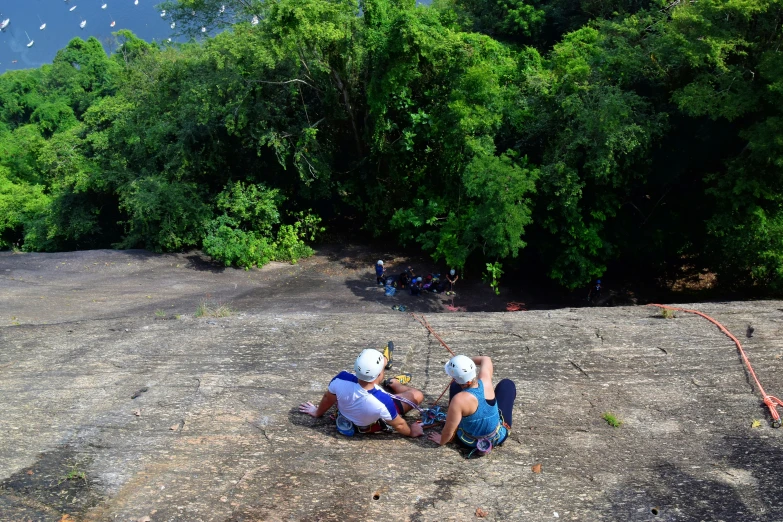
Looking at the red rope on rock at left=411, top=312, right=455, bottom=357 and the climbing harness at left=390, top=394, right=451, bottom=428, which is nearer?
the climbing harness at left=390, top=394, right=451, bottom=428

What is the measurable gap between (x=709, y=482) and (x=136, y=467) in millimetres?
5128

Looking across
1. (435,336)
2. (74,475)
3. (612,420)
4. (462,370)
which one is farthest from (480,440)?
(74,475)

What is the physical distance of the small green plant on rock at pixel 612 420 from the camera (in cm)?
589

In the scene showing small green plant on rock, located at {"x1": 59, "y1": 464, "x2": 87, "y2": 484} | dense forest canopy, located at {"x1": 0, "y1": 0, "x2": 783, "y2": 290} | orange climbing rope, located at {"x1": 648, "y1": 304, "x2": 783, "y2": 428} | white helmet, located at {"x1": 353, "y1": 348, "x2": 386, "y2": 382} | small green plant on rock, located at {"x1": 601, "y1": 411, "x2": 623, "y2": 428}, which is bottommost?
small green plant on rock, located at {"x1": 59, "y1": 464, "x2": 87, "y2": 484}

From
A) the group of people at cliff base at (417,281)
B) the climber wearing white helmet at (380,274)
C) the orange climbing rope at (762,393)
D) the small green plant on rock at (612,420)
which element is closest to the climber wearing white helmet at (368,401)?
the small green plant on rock at (612,420)

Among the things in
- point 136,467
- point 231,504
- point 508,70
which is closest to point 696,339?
point 231,504

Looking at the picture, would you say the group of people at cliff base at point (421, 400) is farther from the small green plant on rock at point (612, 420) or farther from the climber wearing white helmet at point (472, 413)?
the small green plant on rock at point (612, 420)

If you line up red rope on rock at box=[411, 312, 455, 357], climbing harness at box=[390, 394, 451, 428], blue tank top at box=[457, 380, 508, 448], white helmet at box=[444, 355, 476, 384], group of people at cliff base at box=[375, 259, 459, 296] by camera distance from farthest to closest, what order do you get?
group of people at cliff base at box=[375, 259, 459, 296] → red rope on rock at box=[411, 312, 455, 357] → climbing harness at box=[390, 394, 451, 428] → blue tank top at box=[457, 380, 508, 448] → white helmet at box=[444, 355, 476, 384]

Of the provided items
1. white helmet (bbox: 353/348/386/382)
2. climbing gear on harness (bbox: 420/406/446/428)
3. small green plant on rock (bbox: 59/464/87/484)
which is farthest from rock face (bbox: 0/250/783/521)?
white helmet (bbox: 353/348/386/382)

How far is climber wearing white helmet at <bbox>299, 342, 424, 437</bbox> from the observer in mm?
5211

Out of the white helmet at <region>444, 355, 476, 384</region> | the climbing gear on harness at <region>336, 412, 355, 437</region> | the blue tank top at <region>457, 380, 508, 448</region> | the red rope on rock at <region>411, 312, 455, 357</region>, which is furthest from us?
the red rope on rock at <region>411, 312, 455, 357</region>

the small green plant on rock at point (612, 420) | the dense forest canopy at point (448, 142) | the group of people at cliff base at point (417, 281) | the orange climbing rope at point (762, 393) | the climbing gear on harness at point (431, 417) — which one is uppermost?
the dense forest canopy at point (448, 142)

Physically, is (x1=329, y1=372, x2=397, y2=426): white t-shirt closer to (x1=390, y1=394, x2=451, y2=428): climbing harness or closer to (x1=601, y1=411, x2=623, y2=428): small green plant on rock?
(x1=390, y1=394, x2=451, y2=428): climbing harness

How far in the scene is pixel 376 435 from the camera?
567 centimetres
